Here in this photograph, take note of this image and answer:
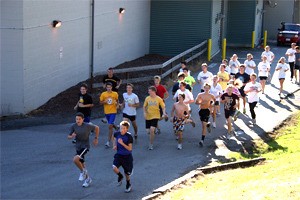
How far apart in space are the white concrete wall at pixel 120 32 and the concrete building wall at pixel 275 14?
1581 cm

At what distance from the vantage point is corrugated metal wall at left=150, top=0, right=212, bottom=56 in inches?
1215

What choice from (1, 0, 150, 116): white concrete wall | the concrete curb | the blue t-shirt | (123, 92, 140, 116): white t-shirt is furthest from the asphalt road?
(1, 0, 150, 116): white concrete wall

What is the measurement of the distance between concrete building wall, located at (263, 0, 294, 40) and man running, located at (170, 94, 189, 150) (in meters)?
30.1

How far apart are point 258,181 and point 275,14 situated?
113 ft

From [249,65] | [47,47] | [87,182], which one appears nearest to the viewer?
[87,182]

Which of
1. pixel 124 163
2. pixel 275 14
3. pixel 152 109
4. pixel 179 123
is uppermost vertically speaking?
pixel 275 14

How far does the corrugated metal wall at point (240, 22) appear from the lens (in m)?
37.0

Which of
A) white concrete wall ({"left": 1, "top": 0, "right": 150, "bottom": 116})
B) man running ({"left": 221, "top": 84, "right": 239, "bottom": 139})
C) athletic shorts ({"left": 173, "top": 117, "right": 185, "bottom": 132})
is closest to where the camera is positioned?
athletic shorts ({"left": 173, "top": 117, "right": 185, "bottom": 132})

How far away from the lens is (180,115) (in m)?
15.6

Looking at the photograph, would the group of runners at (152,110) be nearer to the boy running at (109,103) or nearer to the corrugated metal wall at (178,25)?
the boy running at (109,103)

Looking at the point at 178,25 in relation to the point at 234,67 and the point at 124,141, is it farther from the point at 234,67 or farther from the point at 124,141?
the point at 124,141

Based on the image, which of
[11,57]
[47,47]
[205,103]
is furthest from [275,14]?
[11,57]

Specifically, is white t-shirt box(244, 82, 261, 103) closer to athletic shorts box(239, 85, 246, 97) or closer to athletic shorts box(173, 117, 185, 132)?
athletic shorts box(239, 85, 246, 97)

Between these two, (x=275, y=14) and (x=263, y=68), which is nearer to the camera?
(x=263, y=68)
